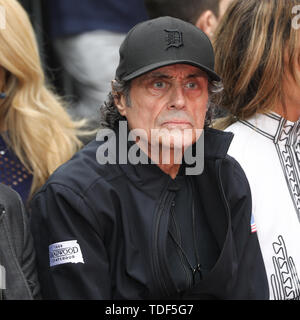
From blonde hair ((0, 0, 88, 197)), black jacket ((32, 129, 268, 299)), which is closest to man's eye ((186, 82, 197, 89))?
black jacket ((32, 129, 268, 299))

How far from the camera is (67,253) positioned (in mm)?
2193

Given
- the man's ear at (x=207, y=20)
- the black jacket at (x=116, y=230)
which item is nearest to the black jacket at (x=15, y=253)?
the black jacket at (x=116, y=230)

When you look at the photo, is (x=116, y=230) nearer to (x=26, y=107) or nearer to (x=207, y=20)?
(x=26, y=107)

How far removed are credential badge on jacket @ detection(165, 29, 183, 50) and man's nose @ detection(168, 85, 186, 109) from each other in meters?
0.15

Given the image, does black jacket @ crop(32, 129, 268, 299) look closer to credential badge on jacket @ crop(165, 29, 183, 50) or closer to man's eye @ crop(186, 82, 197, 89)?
man's eye @ crop(186, 82, 197, 89)

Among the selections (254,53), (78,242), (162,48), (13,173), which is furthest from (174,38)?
(13,173)

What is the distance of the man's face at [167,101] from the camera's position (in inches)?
90.7

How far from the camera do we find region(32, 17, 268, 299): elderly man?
7.30 feet

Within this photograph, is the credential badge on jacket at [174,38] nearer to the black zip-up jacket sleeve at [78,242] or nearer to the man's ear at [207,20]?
the black zip-up jacket sleeve at [78,242]

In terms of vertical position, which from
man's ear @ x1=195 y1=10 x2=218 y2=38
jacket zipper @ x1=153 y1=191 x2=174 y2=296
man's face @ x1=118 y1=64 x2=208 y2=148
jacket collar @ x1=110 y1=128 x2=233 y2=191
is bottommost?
jacket zipper @ x1=153 y1=191 x2=174 y2=296

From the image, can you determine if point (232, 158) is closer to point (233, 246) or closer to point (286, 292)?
point (233, 246)

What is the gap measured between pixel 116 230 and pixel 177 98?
1.60ft

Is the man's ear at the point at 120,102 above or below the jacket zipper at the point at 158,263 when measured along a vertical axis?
above

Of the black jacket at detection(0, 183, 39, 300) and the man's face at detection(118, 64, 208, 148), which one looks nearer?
the black jacket at detection(0, 183, 39, 300)
